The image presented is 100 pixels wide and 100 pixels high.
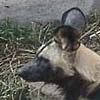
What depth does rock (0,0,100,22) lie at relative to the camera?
596cm

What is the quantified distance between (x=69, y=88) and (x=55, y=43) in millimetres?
356

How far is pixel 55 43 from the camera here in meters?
4.13

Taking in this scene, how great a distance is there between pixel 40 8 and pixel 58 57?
1970 millimetres

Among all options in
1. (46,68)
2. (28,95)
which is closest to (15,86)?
(28,95)

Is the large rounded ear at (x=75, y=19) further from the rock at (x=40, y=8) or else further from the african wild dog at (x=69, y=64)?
the rock at (x=40, y=8)

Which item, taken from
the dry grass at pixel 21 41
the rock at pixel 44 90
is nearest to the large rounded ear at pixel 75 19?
the rock at pixel 44 90

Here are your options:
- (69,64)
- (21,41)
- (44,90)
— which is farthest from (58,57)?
(21,41)

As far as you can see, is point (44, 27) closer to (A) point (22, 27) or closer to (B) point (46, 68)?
(A) point (22, 27)

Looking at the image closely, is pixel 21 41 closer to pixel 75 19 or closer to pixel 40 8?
pixel 40 8

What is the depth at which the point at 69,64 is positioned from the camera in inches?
160

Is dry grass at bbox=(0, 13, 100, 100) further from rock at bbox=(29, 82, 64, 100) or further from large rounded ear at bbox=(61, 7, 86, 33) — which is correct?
large rounded ear at bbox=(61, 7, 86, 33)

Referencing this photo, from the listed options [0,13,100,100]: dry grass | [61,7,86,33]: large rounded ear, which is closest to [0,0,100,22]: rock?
[0,13,100,100]: dry grass

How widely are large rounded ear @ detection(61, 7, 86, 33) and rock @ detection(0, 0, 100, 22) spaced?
1.67m

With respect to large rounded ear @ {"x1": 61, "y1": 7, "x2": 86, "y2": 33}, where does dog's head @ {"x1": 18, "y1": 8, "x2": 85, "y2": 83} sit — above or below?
below
